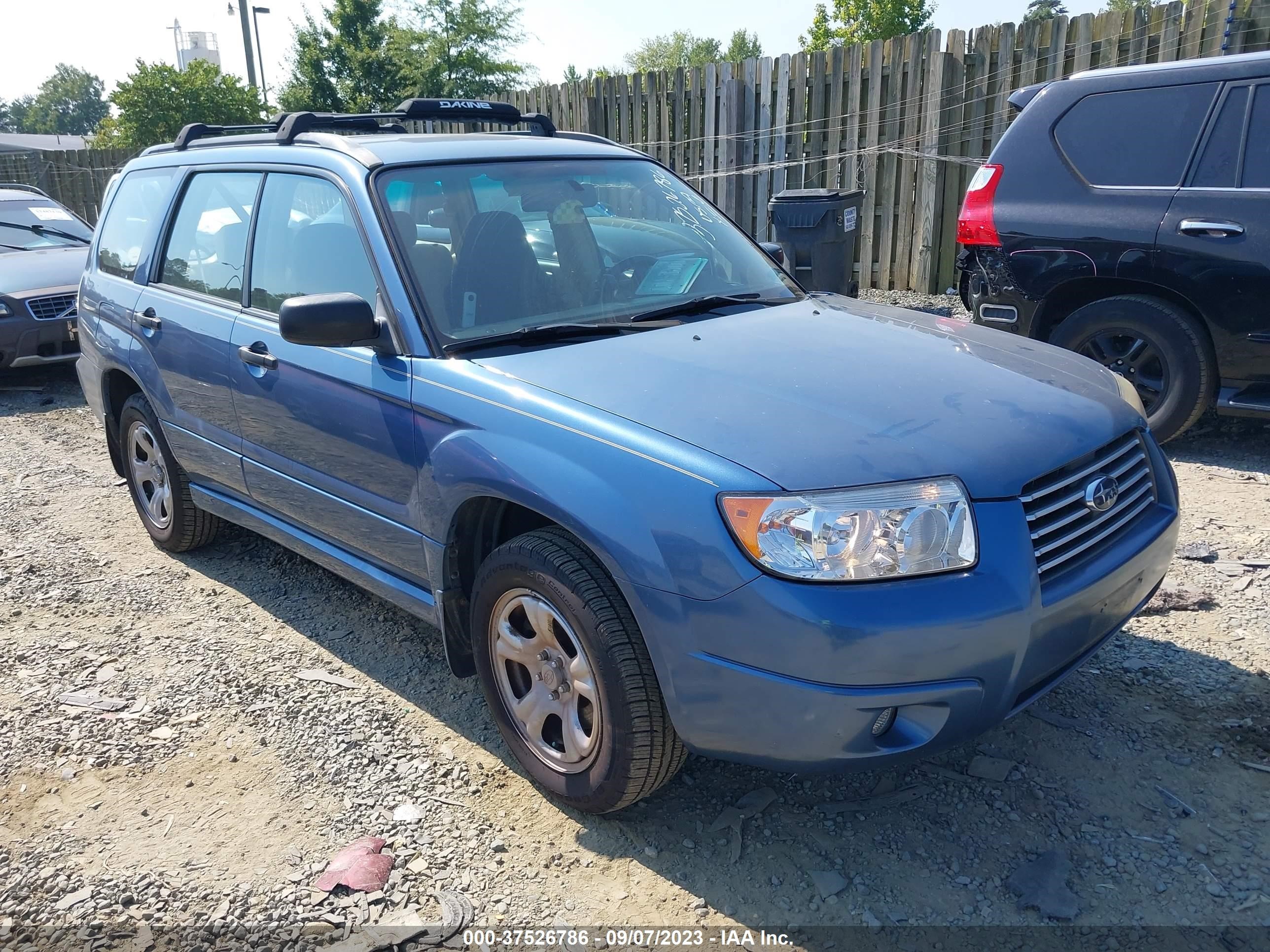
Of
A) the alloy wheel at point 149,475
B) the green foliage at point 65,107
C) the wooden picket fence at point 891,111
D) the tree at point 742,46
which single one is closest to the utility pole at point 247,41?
the wooden picket fence at point 891,111

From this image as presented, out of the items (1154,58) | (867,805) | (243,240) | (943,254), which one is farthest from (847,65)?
(867,805)

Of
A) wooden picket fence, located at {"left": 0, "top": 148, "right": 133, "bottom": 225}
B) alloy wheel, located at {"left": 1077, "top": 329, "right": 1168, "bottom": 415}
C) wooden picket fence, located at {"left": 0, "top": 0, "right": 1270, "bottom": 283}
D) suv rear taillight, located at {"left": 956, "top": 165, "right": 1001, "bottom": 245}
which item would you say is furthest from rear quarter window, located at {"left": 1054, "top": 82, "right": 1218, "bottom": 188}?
wooden picket fence, located at {"left": 0, "top": 148, "right": 133, "bottom": 225}

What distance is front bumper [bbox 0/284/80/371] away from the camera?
329 inches

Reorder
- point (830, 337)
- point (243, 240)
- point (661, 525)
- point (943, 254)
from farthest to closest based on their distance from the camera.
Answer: point (943, 254) < point (243, 240) < point (830, 337) < point (661, 525)

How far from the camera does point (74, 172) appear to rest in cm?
2136

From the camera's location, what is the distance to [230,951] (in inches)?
98.4

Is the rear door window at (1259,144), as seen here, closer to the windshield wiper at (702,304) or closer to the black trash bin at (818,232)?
the windshield wiper at (702,304)

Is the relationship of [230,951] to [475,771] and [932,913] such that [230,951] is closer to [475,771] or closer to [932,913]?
[475,771]

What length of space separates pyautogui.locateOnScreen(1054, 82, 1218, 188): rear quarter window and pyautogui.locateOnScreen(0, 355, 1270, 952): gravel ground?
2.38 meters

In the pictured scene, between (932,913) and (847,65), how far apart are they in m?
9.45

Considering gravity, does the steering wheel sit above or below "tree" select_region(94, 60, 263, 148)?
below

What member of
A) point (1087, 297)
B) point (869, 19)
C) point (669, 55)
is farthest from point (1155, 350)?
point (669, 55)

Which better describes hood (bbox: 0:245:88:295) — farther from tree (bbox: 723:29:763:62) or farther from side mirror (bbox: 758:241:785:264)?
tree (bbox: 723:29:763:62)

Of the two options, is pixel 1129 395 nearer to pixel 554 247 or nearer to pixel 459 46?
pixel 554 247
